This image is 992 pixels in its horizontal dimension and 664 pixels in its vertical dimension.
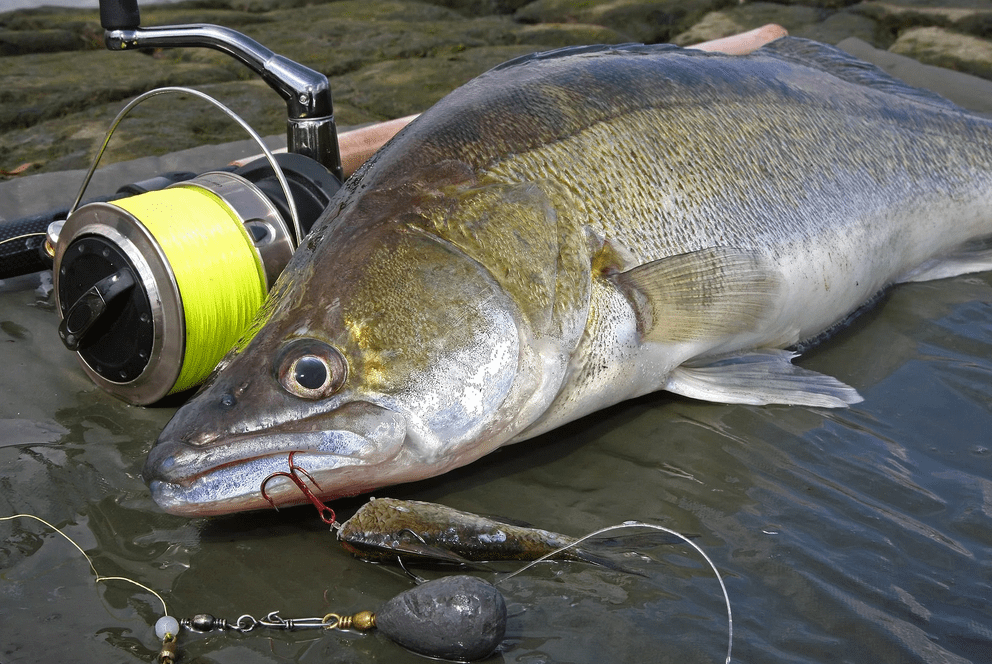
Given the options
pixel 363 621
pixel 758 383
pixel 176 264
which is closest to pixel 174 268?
pixel 176 264

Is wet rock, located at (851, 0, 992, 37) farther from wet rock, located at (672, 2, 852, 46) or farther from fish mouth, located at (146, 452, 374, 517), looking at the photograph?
fish mouth, located at (146, 452, 374, 517)

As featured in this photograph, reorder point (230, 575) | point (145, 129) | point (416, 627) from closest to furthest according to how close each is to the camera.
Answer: point (416, 627) → point (230, 575) → point (145, 129)

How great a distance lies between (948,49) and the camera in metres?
9.12

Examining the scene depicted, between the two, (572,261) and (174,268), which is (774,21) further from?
(174,268)

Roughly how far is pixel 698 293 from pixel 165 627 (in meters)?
1.89

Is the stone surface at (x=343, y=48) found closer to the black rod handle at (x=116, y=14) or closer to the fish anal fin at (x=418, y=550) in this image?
the black rod handle at (x=116, y=14)

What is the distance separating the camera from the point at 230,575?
2.38m

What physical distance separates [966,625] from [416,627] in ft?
4.38

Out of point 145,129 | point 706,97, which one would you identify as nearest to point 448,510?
point 706,97

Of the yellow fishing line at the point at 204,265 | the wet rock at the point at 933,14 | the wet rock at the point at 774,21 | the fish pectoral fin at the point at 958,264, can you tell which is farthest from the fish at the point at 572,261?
the wet rock at the point at 774,21

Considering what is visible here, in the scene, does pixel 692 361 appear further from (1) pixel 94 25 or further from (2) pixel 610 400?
(1) pixel 94 25

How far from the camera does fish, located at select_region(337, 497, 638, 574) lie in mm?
2332

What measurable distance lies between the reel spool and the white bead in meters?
1.08

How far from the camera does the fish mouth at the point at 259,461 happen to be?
2.32 metres
